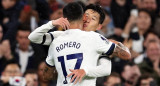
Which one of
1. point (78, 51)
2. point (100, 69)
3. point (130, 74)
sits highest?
point (78, 51)

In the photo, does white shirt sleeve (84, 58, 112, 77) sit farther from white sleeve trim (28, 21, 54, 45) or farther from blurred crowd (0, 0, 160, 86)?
blurred crowd (0, 0, 160, 86)

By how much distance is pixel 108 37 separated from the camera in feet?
39.3

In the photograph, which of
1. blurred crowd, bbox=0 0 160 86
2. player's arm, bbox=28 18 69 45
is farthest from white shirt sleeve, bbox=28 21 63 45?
blurred crowd, bbox=0 0 160 86

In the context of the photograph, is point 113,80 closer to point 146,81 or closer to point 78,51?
point 146,81

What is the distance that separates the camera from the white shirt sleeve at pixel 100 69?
22.5 feet

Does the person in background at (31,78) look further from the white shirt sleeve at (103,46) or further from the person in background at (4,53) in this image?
A: the white shirt sleeve at (103,46)

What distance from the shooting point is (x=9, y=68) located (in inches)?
424

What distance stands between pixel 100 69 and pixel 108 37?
5076mm

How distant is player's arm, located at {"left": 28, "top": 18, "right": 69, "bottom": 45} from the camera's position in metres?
6.84

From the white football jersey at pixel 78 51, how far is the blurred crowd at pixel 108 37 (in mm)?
3493

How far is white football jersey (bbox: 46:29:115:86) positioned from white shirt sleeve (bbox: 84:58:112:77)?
0.06 m

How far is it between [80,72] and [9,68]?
4.22 meters

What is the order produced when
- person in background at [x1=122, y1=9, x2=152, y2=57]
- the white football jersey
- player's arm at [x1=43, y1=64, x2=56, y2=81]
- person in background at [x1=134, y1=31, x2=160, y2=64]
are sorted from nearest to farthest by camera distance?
the white football jersey < player's arm at [x1=43, y1=64, x2=56, y2=81] < person in background at [x1=134, y1=31, x2=160, y2=64] < person in background at [x1=122, y1=9, x2=152, y2=57]

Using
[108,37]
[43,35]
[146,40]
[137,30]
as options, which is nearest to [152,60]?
[146,40]
